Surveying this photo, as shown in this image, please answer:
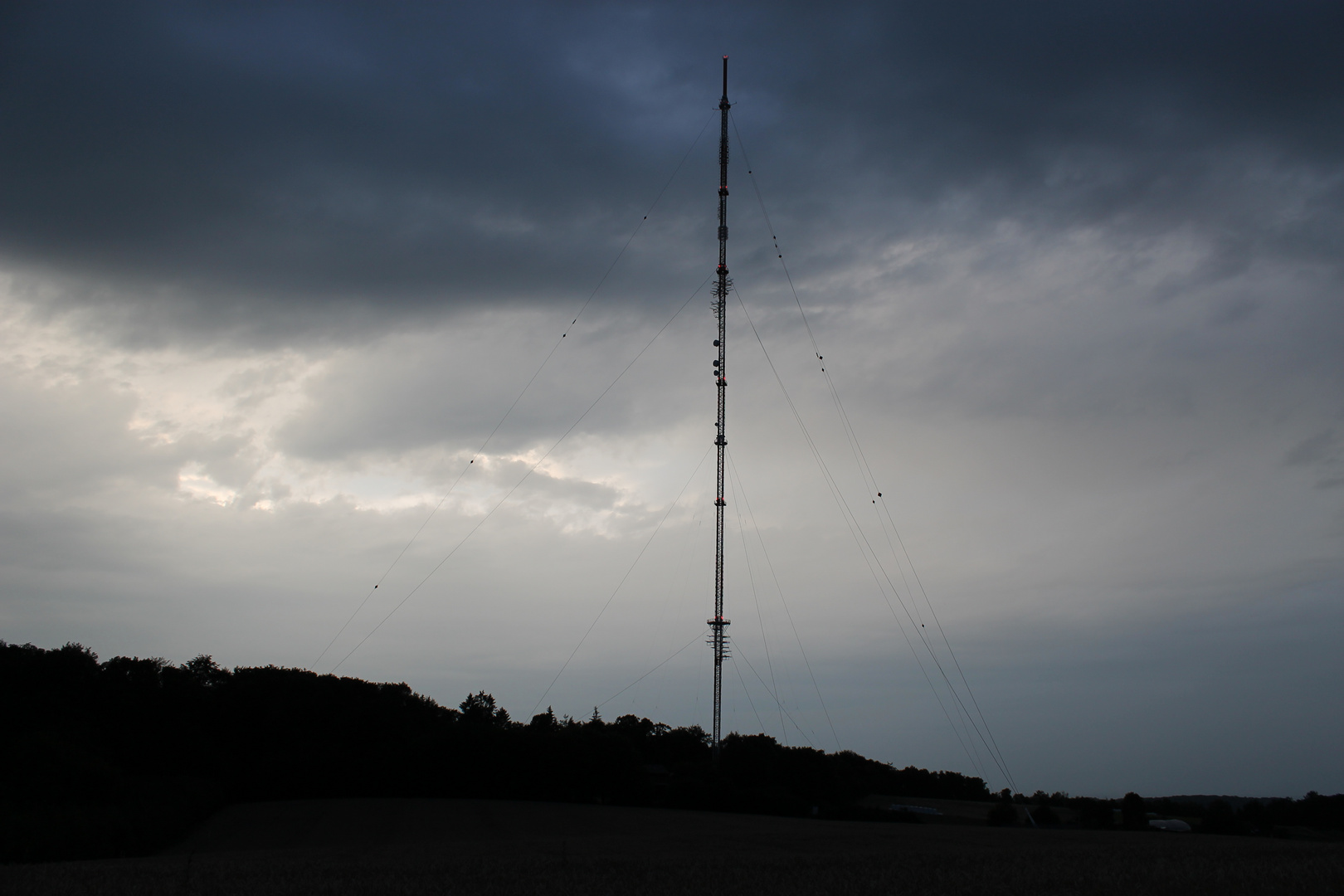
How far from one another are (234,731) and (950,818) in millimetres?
57357

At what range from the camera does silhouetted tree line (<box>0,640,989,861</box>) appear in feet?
213

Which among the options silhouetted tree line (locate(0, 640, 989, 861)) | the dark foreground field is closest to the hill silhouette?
silhouetted tree line (locate(0, 640, 989, 861))

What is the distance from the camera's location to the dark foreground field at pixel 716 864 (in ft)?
85.1

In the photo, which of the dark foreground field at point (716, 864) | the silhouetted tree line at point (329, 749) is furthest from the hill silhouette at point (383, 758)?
the dark foreground field at point (716, 864)

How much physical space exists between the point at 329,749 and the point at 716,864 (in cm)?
5106

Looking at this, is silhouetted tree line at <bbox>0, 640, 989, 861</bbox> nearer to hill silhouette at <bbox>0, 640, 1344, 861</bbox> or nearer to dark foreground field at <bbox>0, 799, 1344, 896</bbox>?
hill silhouette at <bbox>0, 640, 1344, 861</bbox>

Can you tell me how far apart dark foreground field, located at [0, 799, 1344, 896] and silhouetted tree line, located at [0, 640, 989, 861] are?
1590 cm

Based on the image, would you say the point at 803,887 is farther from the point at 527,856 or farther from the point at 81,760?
the point at 81,760

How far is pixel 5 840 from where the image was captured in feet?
129

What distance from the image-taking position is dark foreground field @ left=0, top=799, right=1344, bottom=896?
25.9 m

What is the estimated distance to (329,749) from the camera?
71.7m

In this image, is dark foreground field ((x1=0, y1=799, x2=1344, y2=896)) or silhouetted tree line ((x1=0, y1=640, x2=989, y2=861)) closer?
dark foreground field ((x1=0, y1=799, x2=1344, y2=896))

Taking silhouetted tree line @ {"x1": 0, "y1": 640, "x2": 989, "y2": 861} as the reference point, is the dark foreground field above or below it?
below

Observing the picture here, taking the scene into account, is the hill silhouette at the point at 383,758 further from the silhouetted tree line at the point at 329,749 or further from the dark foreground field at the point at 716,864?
the dark foreground field at the point at 716,864
